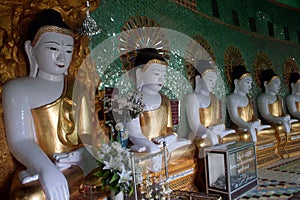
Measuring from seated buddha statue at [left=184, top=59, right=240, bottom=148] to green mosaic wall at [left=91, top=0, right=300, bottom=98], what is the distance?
277mm

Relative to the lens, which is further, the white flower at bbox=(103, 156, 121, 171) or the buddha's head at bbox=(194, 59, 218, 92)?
the buddha's head at bbox=(194, 59, 218, 92)

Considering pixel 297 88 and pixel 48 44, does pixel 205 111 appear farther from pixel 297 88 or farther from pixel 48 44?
pixel 297 88

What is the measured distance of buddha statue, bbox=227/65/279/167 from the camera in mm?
4109

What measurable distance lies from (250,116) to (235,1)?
225 cm

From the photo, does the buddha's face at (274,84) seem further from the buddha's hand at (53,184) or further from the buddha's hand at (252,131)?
the buddha's hand at (53,184)

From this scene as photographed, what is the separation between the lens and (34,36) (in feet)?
7.64

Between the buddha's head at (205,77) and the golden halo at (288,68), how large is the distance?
3.13 meters

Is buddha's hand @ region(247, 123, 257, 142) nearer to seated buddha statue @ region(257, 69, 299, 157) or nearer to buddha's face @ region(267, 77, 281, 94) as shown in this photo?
seated buddha statue @ region(257, 69, 299, 157)

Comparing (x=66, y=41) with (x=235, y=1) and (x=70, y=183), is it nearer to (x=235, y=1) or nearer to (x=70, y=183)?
(x=70, y=183)

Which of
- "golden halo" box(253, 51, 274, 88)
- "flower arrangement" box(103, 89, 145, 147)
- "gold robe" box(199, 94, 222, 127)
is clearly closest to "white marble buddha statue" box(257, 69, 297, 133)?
"golden halo" box(253, 51, 274, 88)

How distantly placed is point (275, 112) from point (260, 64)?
3.52 ft

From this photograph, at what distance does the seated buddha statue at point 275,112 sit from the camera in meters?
4.56

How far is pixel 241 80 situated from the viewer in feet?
15.1

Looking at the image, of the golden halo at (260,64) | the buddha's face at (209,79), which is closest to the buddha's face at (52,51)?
the buddha's face at (209,79)
